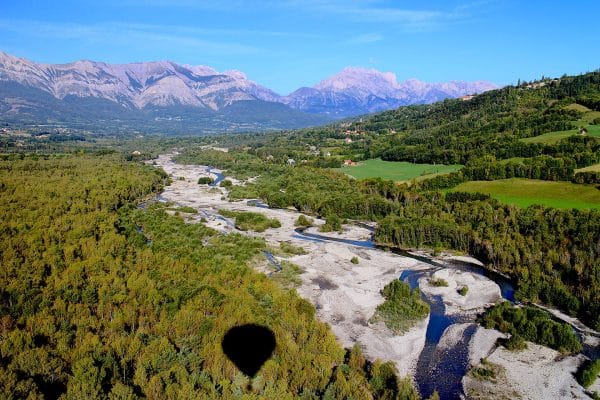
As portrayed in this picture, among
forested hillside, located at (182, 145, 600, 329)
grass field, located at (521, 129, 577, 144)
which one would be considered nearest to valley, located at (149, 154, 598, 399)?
forested hillside, located at (182, 145, 600, 329)

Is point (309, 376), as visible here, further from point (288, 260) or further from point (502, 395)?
point (288, 260)

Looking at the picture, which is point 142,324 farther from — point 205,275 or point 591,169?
point 591,169

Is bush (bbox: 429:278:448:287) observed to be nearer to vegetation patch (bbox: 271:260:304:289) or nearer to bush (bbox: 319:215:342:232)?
vegetation patch (bbox: 271:260:304:289)

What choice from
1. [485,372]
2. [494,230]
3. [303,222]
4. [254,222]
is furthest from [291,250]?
[485,372]

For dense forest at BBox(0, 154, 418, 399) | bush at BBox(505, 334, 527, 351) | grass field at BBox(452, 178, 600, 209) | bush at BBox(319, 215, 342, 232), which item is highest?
grass field at BBox(452, 178, 600, 209)

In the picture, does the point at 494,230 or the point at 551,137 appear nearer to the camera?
the point at 494,230

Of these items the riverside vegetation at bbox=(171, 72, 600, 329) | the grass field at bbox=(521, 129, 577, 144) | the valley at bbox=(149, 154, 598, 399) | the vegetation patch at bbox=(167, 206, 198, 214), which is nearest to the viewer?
the valley at bbox=(149, 154, 598, 399)

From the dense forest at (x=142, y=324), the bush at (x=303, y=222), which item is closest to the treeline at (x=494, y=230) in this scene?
the bush at (x=303, y=222)
